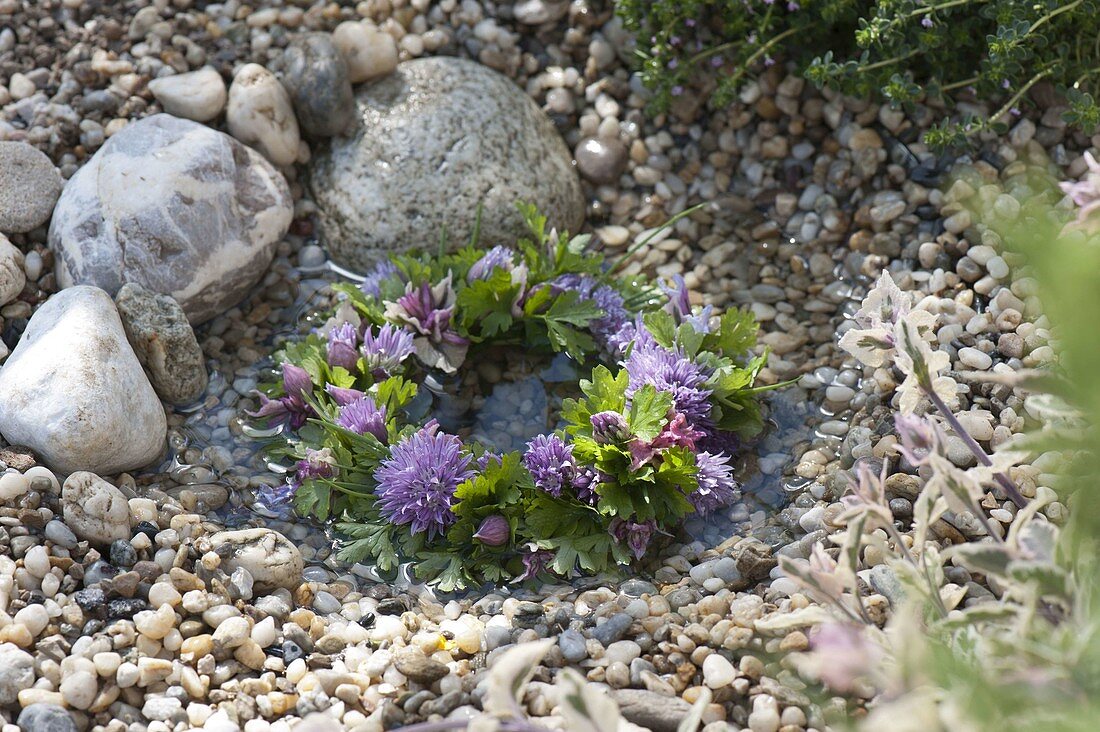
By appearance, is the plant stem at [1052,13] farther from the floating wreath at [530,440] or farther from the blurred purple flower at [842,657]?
the blurred purple flower at [842,657]

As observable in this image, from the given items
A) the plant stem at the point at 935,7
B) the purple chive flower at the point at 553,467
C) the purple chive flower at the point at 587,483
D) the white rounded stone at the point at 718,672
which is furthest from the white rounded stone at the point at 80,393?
the plant stem at the point at 935,7

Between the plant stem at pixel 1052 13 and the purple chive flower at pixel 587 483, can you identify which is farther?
the plant stem at pixel 1052 13

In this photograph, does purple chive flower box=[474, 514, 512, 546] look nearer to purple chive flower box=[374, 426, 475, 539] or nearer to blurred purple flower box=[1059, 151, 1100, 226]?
purple chive flower box=[374, 426, 475, 539]

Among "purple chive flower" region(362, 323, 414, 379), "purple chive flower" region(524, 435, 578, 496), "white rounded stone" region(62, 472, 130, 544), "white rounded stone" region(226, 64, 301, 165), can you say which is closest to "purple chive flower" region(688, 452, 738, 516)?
"purple chive flower" region(524, 435, 578, 496)

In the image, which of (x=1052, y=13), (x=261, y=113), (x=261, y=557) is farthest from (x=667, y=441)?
(x=261, y=113)

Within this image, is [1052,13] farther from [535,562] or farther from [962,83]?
[535,562]

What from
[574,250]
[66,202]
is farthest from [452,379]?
[66,202]
